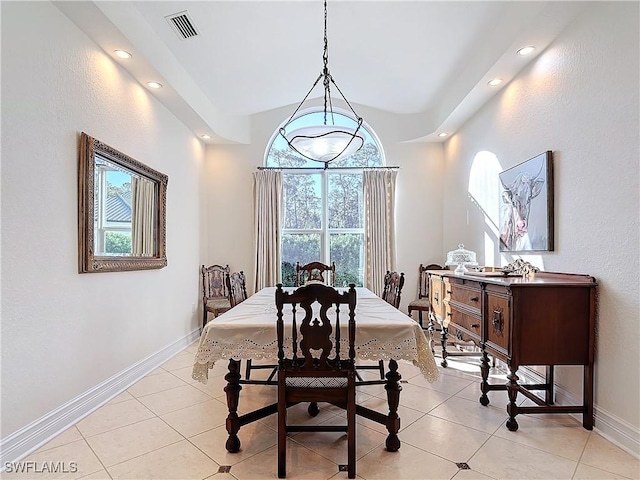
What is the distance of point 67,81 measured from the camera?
2568 mm

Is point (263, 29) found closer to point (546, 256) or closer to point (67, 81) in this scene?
point (67, 81)

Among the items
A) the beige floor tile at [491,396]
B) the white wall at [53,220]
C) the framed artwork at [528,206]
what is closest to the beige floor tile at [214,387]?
the white wall at [53,220]

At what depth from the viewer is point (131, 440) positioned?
2.30 meters

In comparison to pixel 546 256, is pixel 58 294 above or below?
below

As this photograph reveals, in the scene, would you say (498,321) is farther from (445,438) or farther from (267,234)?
(267,234)

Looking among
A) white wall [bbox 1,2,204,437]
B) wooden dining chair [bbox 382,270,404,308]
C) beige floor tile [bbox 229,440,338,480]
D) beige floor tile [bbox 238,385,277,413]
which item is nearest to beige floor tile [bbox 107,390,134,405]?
white wall [bbox 1,2,204,437]

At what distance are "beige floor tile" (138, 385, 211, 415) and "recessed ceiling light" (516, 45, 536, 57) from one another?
3.77m

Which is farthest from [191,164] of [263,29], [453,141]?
[453,141]

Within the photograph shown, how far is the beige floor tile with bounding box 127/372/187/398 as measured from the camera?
3.16m

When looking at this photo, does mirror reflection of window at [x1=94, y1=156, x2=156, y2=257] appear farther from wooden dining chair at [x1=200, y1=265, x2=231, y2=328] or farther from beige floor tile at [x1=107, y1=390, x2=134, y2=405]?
wooden dining chair at [x1=200, y1=265, x2=231, y2=328]

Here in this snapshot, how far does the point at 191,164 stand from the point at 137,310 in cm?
224

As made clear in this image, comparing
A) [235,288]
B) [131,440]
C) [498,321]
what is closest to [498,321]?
[498,321]

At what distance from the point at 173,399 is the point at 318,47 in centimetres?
371

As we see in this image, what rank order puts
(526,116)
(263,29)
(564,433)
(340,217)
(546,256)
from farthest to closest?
(340,217) → (263,29) → (526,116) → (546,256) → (564,433)
